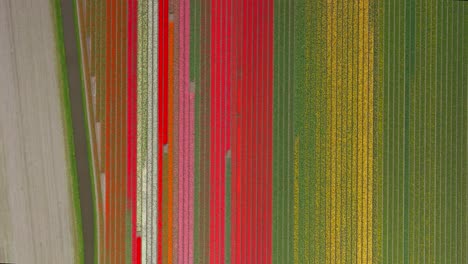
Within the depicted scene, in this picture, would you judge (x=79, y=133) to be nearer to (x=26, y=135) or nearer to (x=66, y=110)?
(x=66, y=110)

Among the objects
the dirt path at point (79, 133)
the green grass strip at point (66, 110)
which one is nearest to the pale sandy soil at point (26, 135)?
the green grass strip at point (66, 110)

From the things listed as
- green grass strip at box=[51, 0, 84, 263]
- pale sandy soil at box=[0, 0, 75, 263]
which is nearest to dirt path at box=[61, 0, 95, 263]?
green grass strip at box=[51, 0, 84, 263]

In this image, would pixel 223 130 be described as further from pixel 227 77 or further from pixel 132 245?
pixel 132 245

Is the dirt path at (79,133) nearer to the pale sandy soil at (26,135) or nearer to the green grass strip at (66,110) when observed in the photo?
the green grass strip at (66,110)

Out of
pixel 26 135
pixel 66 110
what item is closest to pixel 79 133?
pixel 66 110

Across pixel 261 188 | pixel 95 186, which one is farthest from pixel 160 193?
pixel 261 188

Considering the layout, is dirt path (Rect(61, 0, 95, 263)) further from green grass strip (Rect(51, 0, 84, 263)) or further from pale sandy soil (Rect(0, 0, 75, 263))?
pale sandy soil (Rect(0, 0, 75, 263))

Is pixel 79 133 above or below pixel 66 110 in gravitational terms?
below

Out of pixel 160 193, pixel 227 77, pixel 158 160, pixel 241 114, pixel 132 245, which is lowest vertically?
pixel 132 245
